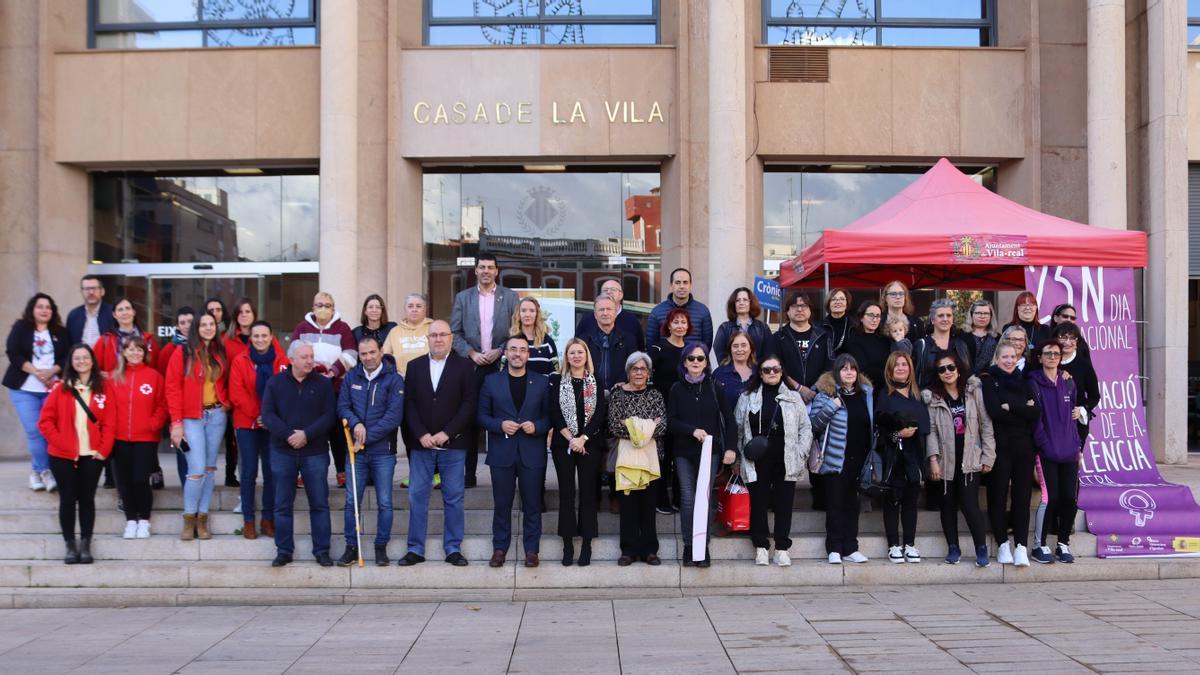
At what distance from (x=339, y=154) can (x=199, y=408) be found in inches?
226

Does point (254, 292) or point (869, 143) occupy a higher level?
point (869, 143)

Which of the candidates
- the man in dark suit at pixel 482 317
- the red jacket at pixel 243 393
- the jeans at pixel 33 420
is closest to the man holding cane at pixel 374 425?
the red jacket at pixel 243 393

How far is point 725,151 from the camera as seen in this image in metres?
13.2

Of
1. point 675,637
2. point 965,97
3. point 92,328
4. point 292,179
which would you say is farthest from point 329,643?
point 965,97

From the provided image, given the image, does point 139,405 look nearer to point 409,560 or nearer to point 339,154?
point 409,560

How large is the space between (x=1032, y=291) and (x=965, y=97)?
5592 millimetres

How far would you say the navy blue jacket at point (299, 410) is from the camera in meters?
8.05

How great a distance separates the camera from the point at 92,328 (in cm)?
954

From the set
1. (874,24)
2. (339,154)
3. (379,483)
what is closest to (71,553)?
(379,483)

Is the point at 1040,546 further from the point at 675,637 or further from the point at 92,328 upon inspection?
the point at 92,328

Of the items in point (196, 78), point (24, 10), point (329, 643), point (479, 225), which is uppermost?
point (24, 10)

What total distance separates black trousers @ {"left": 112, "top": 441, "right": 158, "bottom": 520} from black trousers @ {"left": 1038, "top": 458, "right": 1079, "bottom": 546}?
772 centimetres

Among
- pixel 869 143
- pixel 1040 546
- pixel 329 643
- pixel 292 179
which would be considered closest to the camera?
pixel 329 643

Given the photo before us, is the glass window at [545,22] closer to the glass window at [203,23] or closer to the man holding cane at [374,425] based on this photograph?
the glass window at [203,23]
